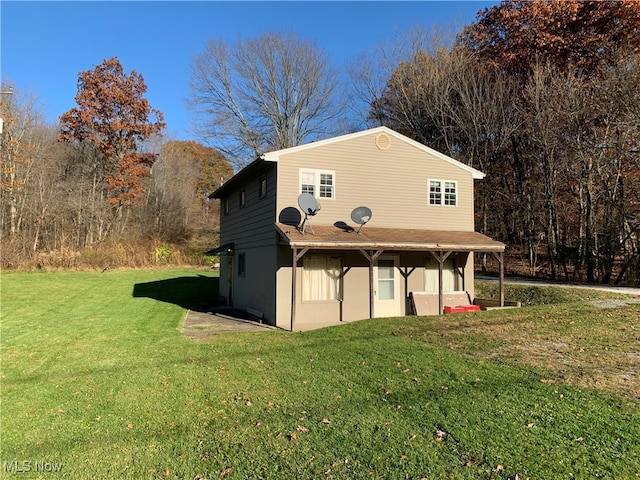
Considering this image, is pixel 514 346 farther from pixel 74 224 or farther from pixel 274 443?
pixel 74 224

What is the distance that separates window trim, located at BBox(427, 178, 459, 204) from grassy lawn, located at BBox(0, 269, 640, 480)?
15.8 ft

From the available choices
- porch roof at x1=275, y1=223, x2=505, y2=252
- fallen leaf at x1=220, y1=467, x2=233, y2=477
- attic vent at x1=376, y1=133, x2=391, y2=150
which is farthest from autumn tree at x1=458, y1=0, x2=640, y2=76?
fallen leaf at x1=220, y1=467, x2=233, y2=477

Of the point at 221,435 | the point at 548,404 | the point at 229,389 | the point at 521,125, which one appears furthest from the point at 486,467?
the point at 521,125

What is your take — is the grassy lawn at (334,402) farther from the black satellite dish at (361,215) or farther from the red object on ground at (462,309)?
the black satellite dish at (361,215)

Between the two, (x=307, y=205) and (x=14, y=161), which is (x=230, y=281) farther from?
(x=14, y=161)

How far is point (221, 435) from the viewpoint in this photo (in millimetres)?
4125

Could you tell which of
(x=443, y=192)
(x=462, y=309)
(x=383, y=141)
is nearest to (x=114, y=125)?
(x=383, y=141)

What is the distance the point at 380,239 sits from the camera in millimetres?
11336

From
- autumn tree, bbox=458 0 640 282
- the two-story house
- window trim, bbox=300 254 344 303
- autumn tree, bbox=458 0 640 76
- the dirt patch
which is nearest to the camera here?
the dirt patch

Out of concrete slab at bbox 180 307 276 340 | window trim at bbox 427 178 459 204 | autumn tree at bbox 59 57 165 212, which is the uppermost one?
autumn tree at bbox 59 57 165 212

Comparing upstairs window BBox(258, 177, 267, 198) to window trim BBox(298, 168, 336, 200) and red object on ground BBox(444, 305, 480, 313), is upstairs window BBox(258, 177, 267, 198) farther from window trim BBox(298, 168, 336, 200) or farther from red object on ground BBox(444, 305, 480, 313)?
Answer: red object on ground BBox(444, 305, 480, 313)
